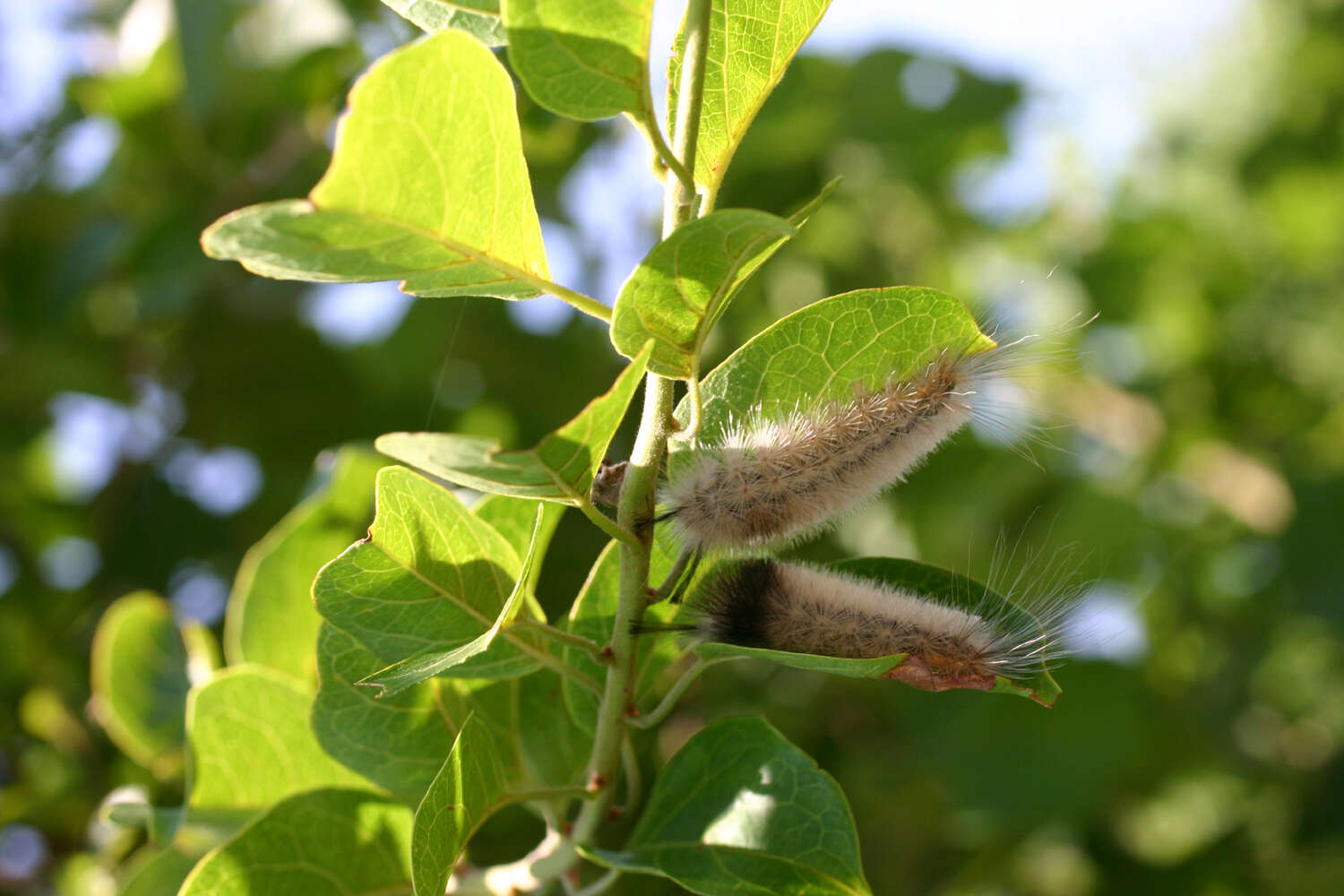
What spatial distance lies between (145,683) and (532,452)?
1.26m

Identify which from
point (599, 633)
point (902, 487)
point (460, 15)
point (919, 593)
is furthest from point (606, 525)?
point (902, 487)

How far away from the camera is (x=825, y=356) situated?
103cm

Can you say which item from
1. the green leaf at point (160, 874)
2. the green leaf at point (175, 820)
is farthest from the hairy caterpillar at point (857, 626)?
the green leaf at point (160, 874)

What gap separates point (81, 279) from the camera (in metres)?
2.60

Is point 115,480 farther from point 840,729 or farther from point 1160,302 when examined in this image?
point 1160,302

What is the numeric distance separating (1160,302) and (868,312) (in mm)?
3442

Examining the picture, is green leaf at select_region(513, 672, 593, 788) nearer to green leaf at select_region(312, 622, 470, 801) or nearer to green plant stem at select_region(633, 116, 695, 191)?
green leaf at select_region(312, 622, 470, 801)

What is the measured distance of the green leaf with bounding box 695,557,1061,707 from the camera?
34.6 inches

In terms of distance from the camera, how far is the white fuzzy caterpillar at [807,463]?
0.97 metres

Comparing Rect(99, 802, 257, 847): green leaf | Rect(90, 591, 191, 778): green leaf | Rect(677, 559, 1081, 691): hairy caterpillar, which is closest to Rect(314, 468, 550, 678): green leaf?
Rect(677, 559, 1081, 691): hairy caterpillar

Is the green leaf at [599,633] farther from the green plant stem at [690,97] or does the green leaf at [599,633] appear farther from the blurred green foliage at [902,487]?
the blurred green foliage at [902,487]

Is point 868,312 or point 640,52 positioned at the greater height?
point 640,52

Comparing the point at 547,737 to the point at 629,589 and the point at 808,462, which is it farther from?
the point at 808,462

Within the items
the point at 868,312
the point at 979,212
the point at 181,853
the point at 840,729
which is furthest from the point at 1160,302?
the point at 181,853
